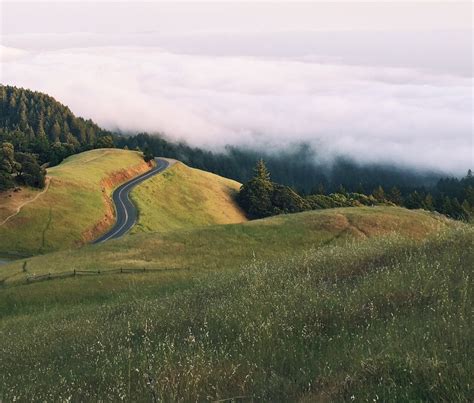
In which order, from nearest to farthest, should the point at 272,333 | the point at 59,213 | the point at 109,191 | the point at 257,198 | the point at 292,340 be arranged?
the point at 292,340 < the point at 272,333 < the point at 59,213 < the point at 109,191 < the point at 257,198

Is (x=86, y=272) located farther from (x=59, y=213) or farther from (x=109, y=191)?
(x=109, y=191)

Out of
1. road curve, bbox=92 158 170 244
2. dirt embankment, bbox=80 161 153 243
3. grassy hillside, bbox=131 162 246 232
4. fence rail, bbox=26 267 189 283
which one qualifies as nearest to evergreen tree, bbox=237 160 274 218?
grassy hillside, bbox=131 162 246 232

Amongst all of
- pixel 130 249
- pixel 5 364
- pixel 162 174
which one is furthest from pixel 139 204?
pixel 5 364

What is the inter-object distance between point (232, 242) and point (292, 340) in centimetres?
2923

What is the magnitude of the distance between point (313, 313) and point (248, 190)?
106 m

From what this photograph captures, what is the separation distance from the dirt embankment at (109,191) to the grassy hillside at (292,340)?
198 feet

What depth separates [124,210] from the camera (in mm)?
92062

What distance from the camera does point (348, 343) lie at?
26.8ft

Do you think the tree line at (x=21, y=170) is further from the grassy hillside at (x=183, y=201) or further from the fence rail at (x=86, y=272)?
the fence rail at (x=86, y=272)

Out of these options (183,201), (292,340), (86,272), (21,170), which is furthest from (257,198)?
(292,340)

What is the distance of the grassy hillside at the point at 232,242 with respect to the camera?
3444 cm

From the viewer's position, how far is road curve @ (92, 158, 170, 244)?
79.6 metres

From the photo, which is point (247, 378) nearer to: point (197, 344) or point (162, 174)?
point (197, 344)

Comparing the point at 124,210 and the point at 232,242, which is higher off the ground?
the point at 232,242
